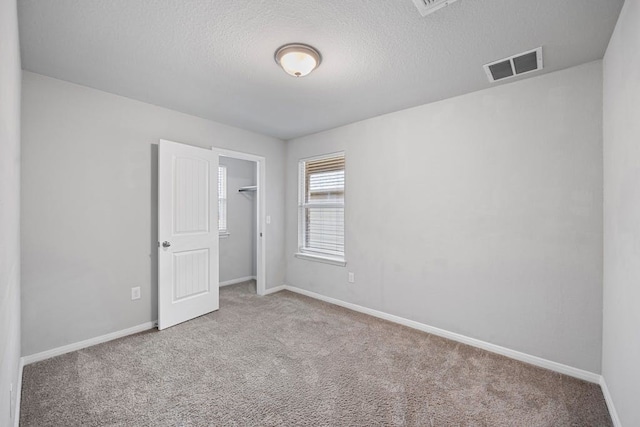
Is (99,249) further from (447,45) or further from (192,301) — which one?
(447,45)

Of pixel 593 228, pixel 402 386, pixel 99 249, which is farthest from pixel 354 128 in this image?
pixel 99 249

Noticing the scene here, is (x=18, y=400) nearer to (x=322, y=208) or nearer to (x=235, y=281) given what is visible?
(x=235, y=281)

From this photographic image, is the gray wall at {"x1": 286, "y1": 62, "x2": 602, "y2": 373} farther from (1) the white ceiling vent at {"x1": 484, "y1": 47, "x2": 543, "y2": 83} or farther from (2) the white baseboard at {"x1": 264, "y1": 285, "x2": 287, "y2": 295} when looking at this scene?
(2) the white baseboard at {"x1": 264, "y1": 285, "x2": 287, "y2": 295}

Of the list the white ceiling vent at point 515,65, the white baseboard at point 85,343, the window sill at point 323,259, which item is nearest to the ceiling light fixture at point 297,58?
the white ceiling vent at point 515,65

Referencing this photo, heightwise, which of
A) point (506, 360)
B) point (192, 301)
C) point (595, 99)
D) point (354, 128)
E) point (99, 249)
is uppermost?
point (354, 128)

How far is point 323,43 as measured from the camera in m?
1.95

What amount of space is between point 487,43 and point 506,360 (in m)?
2.54

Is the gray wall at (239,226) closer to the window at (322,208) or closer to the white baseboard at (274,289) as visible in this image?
the white baseboard at (274,289)

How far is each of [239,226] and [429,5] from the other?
14.2ft

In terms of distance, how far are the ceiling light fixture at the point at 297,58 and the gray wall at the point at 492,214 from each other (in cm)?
151

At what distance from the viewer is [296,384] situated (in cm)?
209

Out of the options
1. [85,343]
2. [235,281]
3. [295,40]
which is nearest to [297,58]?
[295,40]

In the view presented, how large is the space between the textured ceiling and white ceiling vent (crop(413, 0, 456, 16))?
63 mm

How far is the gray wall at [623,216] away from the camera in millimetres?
1439
